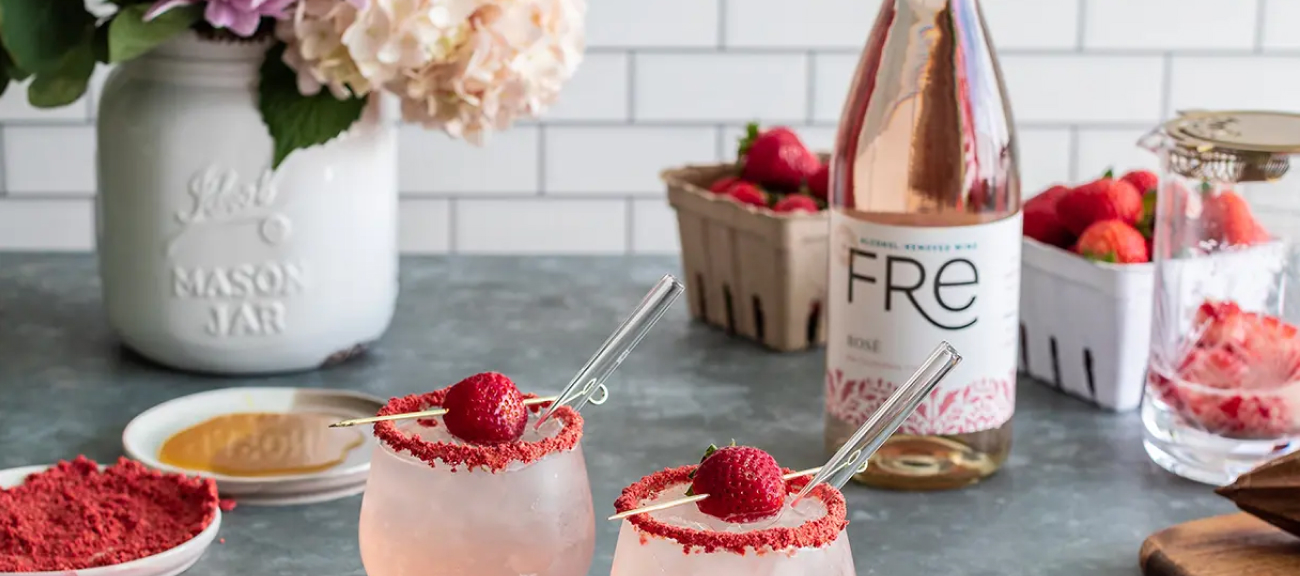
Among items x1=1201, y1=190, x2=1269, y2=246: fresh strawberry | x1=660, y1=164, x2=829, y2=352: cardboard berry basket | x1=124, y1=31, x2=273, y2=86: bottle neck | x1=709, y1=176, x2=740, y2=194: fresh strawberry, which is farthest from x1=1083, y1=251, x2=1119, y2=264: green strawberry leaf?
x1=124, y1=31, x2=273, y2=86: bottle neck

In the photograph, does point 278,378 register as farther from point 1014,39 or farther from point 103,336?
point 1014,39

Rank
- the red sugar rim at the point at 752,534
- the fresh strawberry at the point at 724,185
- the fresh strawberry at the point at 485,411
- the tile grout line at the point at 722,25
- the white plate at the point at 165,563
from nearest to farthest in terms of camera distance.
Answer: the red sugar rim at the point at 752,534 → the fresh strawberry at the point at 485,411 → the white plate at the point at 165,563 → the fresh strawberry at the point at 724,185 → the tile grout line at the point at 722,25

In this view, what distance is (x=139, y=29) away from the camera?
1.09 metres

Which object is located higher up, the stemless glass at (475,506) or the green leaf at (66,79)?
the green leaf at (66,79)

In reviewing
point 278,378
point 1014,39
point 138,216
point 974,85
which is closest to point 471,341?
point 278,378

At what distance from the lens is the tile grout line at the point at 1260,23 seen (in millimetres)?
2039

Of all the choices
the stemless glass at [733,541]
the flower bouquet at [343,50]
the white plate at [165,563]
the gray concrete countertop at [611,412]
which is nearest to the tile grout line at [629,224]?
the gray concrete countertop at [611,412]

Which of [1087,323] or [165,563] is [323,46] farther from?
[1087,323]

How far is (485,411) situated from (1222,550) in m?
0.44

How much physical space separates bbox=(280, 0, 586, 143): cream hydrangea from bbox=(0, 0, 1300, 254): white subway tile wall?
842mm

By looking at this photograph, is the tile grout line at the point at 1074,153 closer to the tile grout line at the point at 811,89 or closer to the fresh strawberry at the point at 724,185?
the tile grout line at the point at 811,89

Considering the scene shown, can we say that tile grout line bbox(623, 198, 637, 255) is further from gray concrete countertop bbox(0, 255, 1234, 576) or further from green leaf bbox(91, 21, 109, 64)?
green leaf bbox(91, 21, 109, 64)

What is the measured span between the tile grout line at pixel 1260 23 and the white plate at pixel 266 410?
1422mm

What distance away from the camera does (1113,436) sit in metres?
1.13
